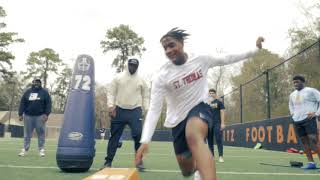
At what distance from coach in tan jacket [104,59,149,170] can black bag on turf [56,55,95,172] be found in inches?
29.0

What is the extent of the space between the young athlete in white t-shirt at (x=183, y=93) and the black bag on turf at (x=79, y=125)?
8.30 ft

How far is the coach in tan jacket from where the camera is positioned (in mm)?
7734

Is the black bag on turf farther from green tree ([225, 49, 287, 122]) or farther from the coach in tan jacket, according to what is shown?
green tree ([225, 49, 287, 122])

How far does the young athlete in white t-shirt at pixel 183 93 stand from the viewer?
4.31 m

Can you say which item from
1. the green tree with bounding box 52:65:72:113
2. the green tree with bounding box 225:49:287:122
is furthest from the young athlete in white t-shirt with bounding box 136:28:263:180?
the green tree with bounding box 52:65:72:113

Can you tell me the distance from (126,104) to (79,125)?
129 centimetres

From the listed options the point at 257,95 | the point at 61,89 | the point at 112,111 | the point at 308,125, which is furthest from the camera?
the point at 61,89

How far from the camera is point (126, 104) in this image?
25.8 ft

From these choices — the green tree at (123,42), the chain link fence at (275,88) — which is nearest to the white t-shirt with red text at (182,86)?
the chain link fence at (275,88)

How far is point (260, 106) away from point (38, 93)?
1428cm

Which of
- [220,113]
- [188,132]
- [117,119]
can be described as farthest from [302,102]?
[188,132]

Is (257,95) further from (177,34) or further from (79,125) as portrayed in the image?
(177,34)

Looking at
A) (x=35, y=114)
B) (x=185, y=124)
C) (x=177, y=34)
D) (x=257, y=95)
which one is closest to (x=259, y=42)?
(x=177, y=34)

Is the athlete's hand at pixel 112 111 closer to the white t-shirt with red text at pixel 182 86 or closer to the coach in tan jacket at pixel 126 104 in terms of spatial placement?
the coach in tan jacket at pixel 126 104
